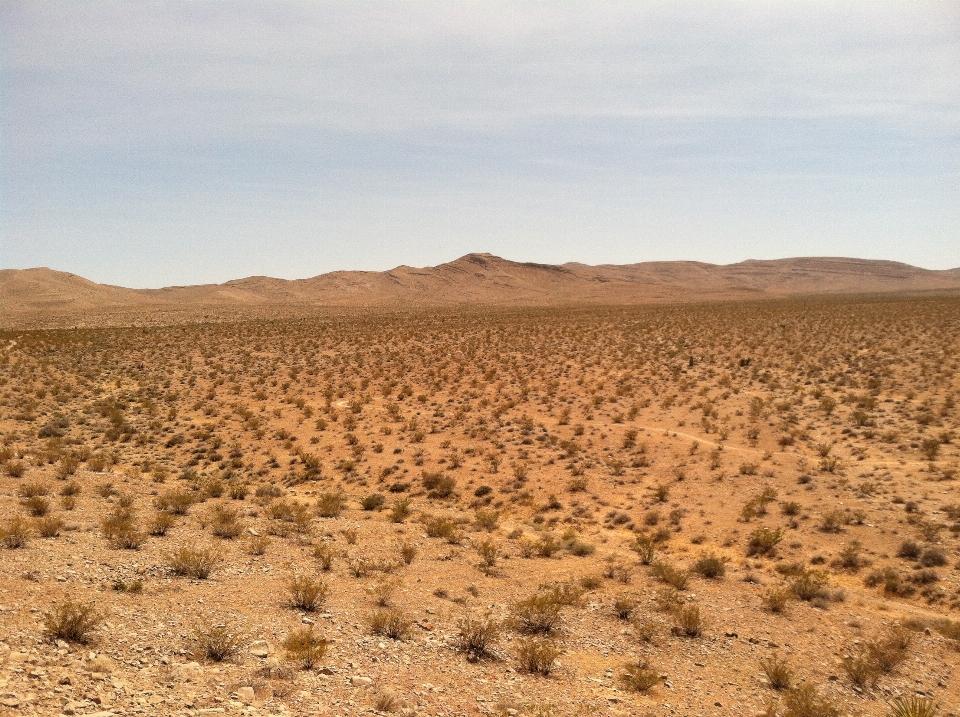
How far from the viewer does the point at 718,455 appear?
16.5m

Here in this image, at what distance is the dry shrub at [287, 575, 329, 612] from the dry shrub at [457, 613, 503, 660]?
1934mm

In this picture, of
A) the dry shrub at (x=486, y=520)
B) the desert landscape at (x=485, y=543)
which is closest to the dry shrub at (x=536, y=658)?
the desert landscape at (x=485, y=543)

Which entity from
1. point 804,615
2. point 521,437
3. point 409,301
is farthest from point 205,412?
point 409,301

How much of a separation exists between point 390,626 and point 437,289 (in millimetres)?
152005

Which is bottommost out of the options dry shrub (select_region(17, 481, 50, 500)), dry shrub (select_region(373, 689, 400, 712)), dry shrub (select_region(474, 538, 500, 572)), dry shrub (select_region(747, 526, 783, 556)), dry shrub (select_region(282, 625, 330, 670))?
dry shrub (select_region(747, 526, 783, 556))

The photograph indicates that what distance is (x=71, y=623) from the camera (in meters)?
6.13

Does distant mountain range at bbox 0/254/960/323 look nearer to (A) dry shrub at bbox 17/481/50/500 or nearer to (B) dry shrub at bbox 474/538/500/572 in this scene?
(A) dry shrub at bbox 17/481/50/500

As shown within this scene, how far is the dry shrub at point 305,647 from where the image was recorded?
636 cm

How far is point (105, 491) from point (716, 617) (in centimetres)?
1160

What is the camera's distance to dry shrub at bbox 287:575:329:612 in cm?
760

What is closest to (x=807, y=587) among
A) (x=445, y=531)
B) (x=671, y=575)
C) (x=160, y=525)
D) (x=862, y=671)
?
(x=671, y=575)

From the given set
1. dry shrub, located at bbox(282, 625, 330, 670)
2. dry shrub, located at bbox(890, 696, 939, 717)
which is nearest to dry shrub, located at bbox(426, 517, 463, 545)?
dry shrub, located at bbox(282, 625, 330, 670)

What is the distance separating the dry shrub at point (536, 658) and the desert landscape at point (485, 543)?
0.04m

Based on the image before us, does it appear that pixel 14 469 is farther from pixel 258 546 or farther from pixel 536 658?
pixel 536 658
